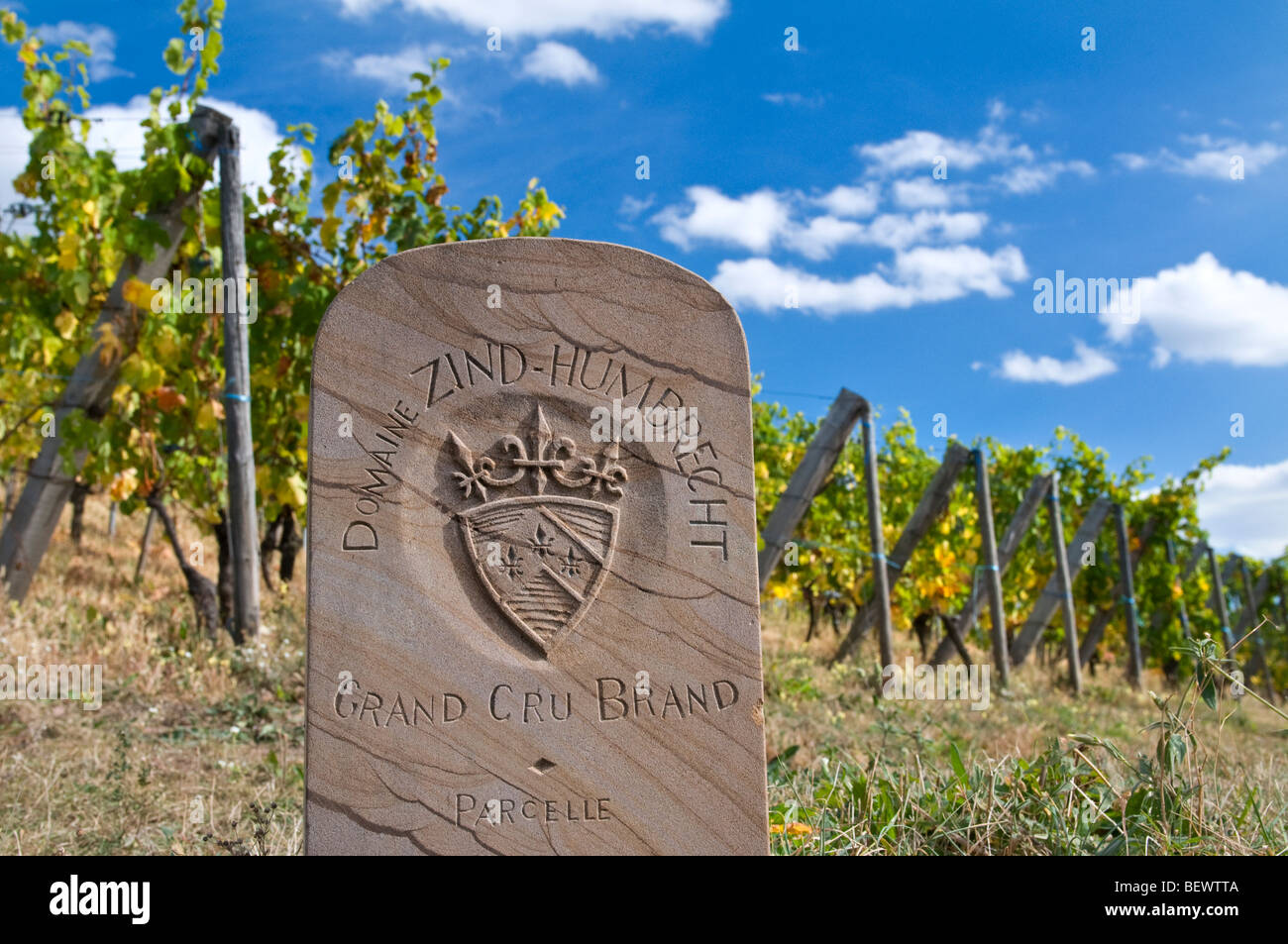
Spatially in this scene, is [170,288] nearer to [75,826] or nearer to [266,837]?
[75,826]

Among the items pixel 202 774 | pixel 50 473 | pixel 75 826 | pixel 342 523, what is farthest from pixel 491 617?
pixel 50 473

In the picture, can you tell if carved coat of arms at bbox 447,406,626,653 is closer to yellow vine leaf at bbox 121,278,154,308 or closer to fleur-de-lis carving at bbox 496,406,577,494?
fleur-de-lis carving at bbox 496,406,577,494

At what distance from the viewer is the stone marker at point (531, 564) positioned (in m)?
2.25

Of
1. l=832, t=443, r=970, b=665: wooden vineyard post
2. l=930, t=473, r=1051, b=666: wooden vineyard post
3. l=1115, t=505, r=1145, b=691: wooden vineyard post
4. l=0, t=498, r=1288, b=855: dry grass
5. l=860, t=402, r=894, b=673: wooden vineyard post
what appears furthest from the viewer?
l=1115, t=505, r=1145, b=691: wooden vineyard post

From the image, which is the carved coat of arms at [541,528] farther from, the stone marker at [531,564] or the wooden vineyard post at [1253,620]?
the wooden vineyard post at [1253,620]

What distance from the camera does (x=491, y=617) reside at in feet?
7.57

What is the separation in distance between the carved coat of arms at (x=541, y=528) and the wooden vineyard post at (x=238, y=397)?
156 inches

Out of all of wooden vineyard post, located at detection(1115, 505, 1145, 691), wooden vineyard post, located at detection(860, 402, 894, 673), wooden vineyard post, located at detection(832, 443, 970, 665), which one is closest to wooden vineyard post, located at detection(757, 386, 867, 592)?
wooden vineyard post, located at detection(860, 402, 894, 673)

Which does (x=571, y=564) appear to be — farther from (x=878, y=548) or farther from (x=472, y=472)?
(x=878, y=548)

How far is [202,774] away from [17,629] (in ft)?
7.57

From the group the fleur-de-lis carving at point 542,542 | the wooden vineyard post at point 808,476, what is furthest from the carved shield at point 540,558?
the wooden vineyard post at point 808,476

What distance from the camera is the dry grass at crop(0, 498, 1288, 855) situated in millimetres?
2867

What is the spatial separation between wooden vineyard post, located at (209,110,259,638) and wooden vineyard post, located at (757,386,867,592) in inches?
130

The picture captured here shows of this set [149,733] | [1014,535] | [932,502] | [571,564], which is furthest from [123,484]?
[1014,535]
